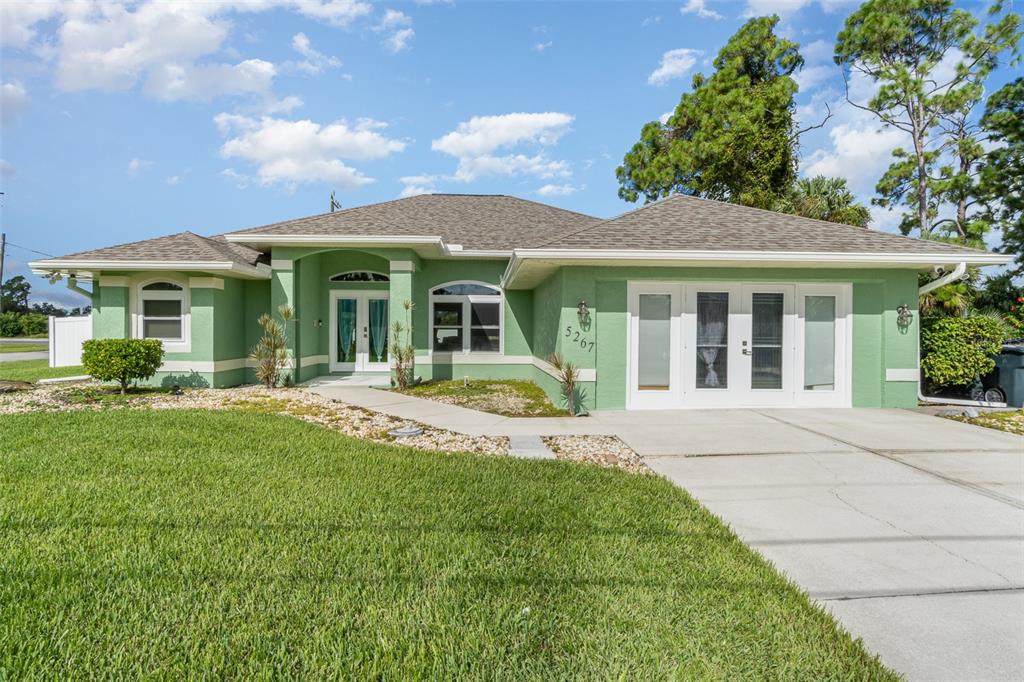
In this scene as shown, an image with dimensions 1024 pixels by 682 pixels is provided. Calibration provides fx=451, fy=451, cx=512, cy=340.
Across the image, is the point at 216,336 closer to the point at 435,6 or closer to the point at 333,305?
the point at 333,305

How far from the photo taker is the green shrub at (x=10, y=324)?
31.9 m

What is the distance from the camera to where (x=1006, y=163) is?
59.2 ft

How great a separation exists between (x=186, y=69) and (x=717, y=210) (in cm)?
1262

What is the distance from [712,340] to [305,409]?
7509 mm

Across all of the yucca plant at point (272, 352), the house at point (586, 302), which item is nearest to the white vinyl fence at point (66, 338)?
the house at point (586, 302)

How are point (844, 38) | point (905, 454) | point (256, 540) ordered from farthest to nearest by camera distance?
point (844, 38) < point (905, 454) < point (256, 540)

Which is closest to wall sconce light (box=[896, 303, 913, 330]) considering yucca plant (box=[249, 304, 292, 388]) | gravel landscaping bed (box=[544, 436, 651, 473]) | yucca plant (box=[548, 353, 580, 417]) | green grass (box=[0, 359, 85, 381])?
yucca plant (box=[548, 353, 580, 417])

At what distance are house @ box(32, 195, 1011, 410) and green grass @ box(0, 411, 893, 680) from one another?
424cm

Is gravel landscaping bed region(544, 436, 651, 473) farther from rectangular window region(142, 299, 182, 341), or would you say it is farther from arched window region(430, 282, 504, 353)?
rectangular window region(142, 299, 182, 341)

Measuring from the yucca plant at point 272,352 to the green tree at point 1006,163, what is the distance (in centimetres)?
2636

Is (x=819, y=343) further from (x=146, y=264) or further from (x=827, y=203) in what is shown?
(x=146, y=264)

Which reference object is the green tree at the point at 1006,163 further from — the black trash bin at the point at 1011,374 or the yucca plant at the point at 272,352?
the yucca plant at the point at 272,352

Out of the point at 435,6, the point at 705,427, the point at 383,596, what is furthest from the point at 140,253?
the point at 705,427

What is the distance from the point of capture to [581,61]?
489 inches
